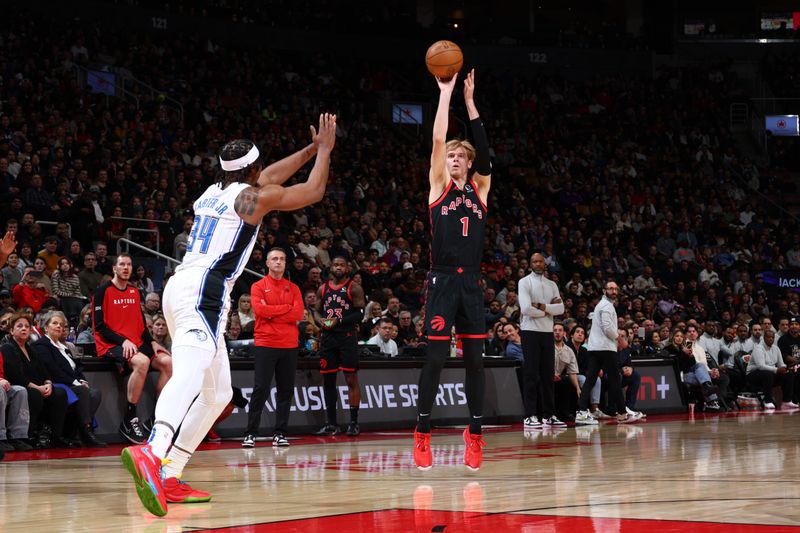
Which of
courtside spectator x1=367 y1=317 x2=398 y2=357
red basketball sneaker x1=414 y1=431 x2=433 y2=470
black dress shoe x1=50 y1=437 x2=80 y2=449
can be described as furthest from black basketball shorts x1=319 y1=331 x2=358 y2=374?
red basketball sneaker x1=414 y1=431 x2=433 y2=470

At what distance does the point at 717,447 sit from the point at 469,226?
391cm

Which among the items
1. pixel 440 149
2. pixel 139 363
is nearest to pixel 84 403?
pixel 139 363

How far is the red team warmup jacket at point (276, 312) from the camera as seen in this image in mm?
11664

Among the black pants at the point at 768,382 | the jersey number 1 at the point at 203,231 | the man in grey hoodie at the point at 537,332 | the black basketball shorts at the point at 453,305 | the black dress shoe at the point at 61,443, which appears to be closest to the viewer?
the jersey number 1 at the point at 203,231

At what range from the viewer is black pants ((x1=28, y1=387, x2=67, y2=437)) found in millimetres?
11055

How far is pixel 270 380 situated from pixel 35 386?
2.43 metres

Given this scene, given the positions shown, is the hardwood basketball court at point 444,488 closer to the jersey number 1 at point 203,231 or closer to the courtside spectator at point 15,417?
the courtside spectator at point 15,417

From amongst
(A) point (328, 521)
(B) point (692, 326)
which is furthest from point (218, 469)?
(B) point (692, 326)

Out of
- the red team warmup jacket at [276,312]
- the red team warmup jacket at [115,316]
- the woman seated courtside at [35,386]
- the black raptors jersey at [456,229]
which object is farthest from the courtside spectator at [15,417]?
the black raptors jersey at [456,229]

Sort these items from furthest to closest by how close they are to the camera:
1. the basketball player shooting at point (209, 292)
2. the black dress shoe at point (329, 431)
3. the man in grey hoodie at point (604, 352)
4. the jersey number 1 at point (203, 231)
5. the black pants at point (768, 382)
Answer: the black pants at point (768, 382) < the man in grey hoodie at point (604, 352) < the black dress shoe at point (329, 431) < the jersey number 1 at point (203, 231) < the basketball player shooting at point (209, 292)

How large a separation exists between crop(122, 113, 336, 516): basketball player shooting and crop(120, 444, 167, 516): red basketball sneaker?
0.19 meters

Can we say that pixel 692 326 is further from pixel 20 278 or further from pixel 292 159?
pixel 292 159

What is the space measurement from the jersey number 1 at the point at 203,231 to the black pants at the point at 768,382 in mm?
15858

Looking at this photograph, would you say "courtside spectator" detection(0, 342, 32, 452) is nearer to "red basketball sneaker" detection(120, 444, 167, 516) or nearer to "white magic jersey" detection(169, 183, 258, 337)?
"white magic jersey" detection(169, 183, 258, 337)
